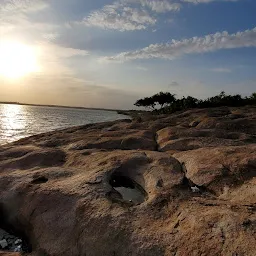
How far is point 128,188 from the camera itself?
32.8 ft

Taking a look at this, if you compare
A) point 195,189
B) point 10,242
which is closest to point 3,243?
point 10,242

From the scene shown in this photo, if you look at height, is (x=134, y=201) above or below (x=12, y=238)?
above

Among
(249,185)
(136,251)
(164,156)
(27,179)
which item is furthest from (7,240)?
(249,185)

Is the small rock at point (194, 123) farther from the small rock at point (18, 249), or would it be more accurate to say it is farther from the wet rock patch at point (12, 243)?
the small rock at point (18, 249)

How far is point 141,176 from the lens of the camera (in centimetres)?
1012

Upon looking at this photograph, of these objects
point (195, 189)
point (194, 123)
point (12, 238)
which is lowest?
point (12, 238)

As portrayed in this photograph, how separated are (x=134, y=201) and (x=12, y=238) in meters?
3.73

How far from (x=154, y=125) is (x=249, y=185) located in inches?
431

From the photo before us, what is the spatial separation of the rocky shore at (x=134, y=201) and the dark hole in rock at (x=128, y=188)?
1.3 inches

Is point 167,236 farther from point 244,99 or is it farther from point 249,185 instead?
point 244,99

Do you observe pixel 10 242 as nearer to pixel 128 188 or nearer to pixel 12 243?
pixel 12 243

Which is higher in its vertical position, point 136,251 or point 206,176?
point 206,176

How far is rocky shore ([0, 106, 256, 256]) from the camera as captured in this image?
6609 millimetres

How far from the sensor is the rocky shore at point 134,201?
6609mm
